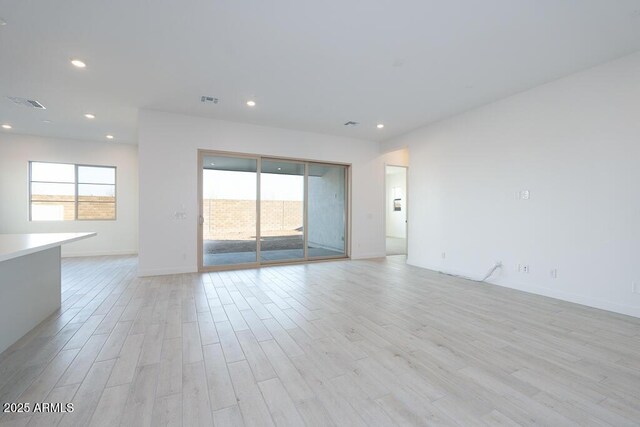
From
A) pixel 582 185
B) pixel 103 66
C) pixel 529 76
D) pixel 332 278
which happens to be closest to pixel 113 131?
pixel 103 66

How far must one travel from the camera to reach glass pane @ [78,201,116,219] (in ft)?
24.5

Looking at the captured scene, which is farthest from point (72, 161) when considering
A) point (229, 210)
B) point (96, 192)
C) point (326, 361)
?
point (326, 361)

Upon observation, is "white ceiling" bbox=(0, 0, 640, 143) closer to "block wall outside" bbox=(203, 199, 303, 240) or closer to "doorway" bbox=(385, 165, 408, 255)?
"block wall outside" bbox=(203, 199, 303, 240)

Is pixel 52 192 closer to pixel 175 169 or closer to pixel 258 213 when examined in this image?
pixel 175 169

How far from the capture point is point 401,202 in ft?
39.8

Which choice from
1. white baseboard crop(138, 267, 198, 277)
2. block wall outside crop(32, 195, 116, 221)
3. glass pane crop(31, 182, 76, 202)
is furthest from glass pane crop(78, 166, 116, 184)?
white baseboard crop(138, 267, 198, 277)

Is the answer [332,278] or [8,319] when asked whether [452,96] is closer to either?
[332,278]

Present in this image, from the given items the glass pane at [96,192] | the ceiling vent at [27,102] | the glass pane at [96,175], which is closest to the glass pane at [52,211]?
the glass pane at [96,192]

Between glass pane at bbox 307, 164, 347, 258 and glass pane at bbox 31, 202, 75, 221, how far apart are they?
254 inches

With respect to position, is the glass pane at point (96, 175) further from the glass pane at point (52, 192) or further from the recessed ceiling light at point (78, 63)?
the recessed ceiling light at point (78, 63)

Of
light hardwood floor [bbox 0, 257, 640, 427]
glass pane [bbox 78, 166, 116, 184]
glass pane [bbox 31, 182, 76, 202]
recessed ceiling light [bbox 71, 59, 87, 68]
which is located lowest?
light hardwood floor [bbox 0, 257, 640, 427]

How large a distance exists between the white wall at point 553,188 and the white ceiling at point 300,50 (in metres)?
0.37

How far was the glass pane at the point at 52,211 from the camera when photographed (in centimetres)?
700

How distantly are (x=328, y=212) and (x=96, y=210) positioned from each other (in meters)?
6.39
